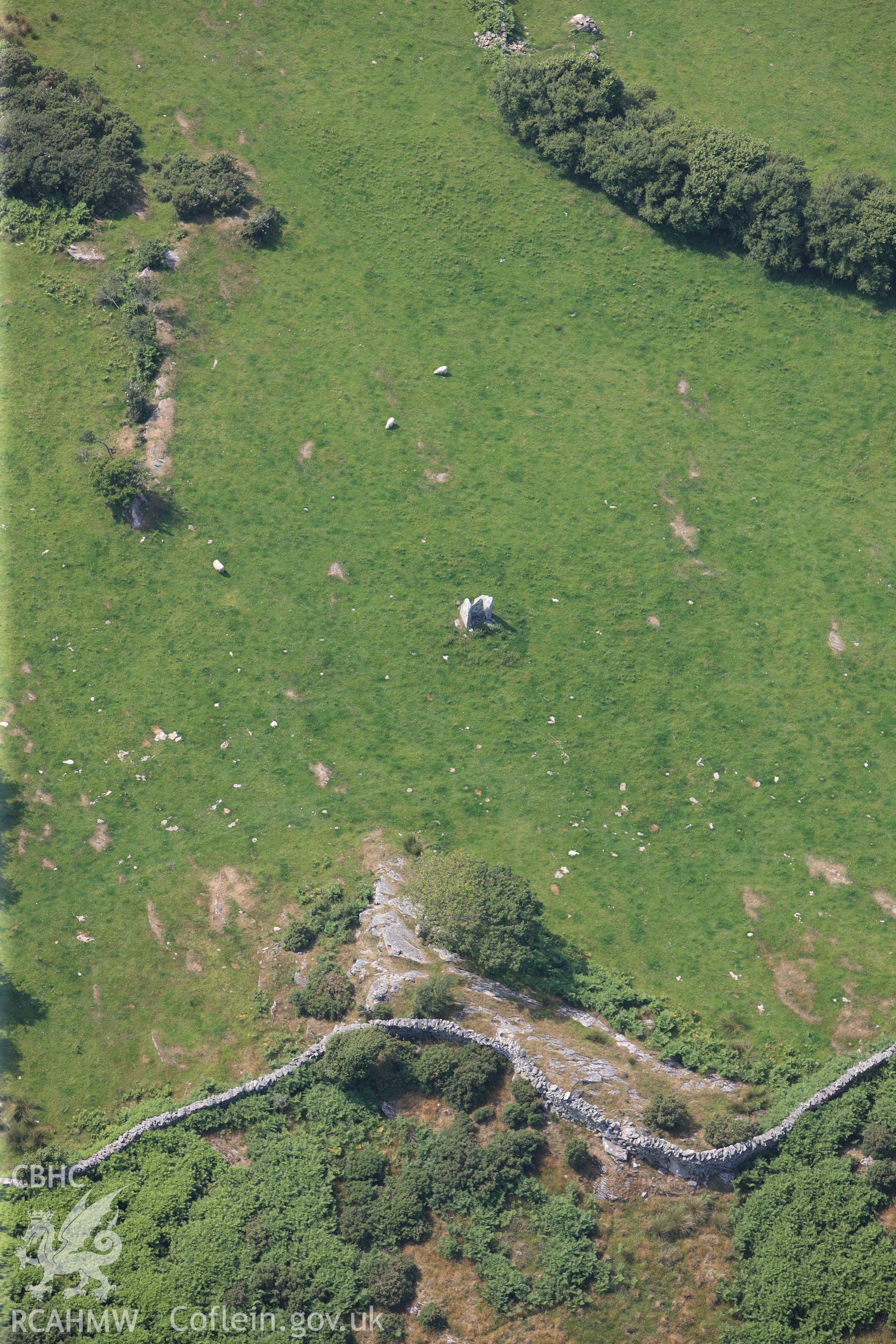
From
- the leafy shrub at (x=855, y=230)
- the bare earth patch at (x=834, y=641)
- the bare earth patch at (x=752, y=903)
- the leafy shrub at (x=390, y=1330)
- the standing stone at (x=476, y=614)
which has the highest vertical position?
the leafy shrub at (x=855, y=230)

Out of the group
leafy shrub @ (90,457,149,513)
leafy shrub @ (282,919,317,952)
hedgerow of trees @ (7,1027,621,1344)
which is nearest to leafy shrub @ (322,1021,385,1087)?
hedgerow of trees @ (7,1027,621,1344)

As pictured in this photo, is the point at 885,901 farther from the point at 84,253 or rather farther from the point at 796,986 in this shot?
the point at 84,253

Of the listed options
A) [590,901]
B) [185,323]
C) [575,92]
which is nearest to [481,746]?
[590,901]

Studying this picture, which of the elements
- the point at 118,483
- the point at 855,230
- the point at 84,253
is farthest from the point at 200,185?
the point at 855,230

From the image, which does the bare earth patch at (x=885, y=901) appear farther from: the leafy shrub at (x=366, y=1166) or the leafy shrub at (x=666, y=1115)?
the leafy shrub at (x=366, y=1166)

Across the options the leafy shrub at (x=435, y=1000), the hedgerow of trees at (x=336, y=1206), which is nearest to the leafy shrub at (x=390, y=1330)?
the hedgerow of trees at (x=336, y=1206)

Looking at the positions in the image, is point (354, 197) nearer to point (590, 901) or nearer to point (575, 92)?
point (575, 92)
